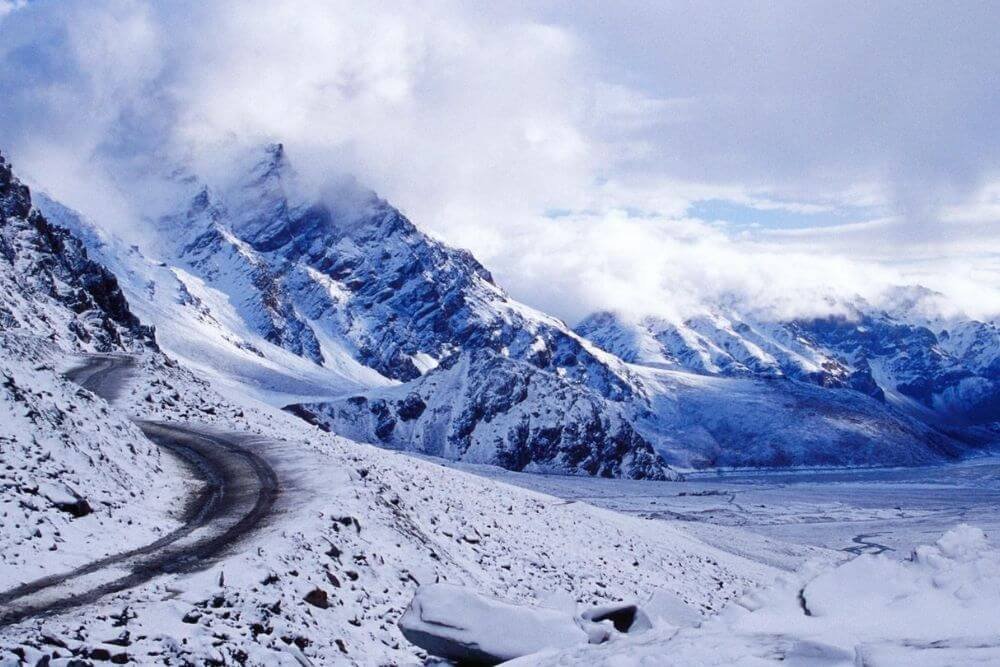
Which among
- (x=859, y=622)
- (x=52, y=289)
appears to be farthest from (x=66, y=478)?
(x=52, y=289)

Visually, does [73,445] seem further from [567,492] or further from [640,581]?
[567,492]

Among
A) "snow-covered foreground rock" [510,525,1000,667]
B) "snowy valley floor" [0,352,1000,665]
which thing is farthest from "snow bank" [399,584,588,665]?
"snowy valley floor" [0,352,1000,665]

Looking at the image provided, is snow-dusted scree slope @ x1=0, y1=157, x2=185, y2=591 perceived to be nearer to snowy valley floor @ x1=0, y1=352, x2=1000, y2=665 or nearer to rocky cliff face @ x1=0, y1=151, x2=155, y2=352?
snowy valley floor @ x1=0, y1=352, x2=1000, y2=665

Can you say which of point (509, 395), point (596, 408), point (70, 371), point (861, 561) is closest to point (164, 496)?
point (861, 561)

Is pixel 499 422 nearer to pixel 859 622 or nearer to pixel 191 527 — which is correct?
pixel 191 527

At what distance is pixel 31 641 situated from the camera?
1237cm

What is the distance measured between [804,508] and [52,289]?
115566mm

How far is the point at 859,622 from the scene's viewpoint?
973 centimetres

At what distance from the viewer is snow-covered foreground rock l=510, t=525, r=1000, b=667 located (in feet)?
27.9

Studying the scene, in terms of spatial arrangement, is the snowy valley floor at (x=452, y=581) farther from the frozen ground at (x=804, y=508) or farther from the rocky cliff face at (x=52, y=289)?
the rocky cliff face at (x=52, y=289)

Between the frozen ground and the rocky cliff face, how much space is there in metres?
57.5

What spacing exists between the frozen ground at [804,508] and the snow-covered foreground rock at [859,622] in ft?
200

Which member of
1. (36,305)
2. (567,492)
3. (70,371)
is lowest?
(567,492)

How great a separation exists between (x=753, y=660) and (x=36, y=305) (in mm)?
93097
